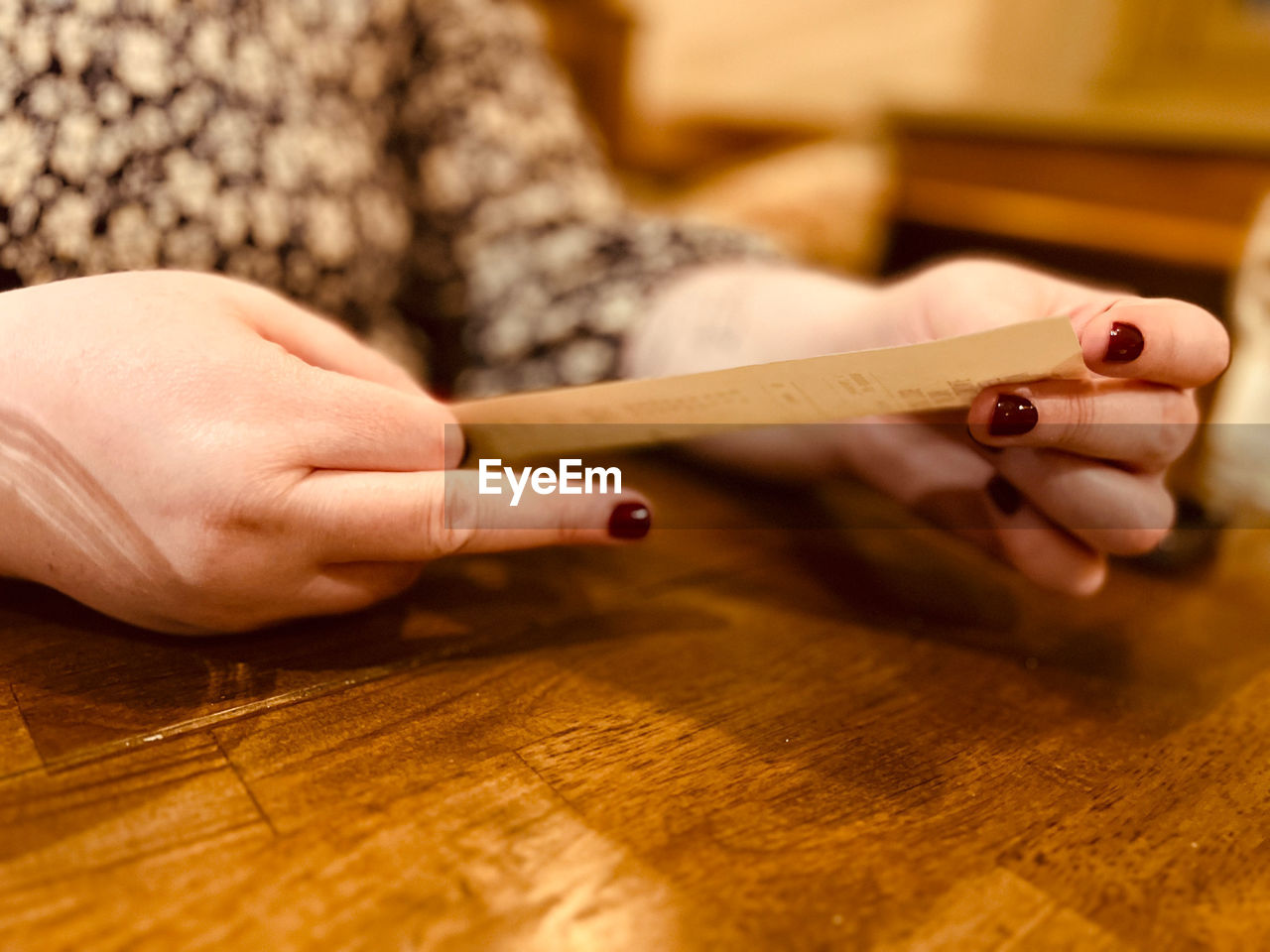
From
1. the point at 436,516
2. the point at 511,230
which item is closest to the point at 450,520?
the point at 436,516

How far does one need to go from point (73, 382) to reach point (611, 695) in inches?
8.3

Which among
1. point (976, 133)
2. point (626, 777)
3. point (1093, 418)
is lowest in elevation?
point (626, 777)

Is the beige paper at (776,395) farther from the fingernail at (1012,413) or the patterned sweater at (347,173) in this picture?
the patterned sweater at (347,173)

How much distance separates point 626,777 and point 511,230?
1.63 ft

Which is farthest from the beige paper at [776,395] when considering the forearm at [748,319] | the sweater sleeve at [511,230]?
the sweater sleeve at [511,230]

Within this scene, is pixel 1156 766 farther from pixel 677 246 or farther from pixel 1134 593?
pixel 677 246

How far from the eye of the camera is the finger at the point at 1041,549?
387mm

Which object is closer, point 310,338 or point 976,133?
point 310,338

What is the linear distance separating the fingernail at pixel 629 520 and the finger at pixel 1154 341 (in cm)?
17

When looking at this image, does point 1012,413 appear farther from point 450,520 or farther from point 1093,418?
point 450,520

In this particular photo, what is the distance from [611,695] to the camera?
0.32m

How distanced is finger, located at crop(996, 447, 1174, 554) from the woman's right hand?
0.21 m

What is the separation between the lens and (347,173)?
509 mm

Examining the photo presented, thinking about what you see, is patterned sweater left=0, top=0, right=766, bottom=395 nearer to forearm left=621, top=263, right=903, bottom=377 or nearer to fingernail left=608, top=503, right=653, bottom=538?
forearm left=621, top=263, right=903, bottom=377
